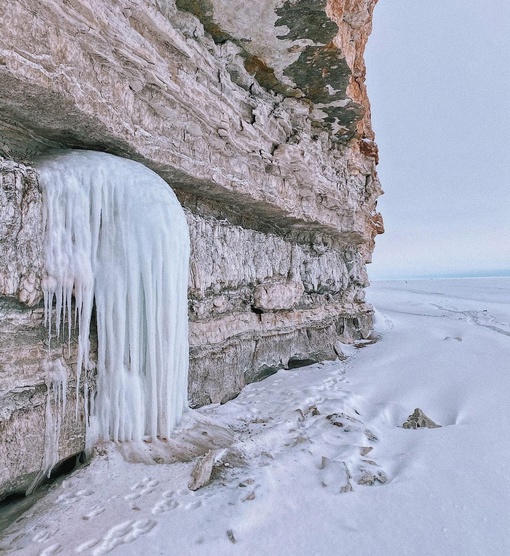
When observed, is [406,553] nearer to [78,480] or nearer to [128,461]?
[128,461]

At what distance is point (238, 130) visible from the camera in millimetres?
5352

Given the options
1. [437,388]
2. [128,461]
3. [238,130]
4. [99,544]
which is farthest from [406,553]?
[238,130]

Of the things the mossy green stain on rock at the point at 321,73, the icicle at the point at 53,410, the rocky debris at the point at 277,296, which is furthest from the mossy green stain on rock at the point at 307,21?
the icicle at the point at 53,410

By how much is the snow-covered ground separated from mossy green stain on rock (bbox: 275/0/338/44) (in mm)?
5621

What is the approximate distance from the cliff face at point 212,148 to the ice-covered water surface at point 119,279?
0.64 feet

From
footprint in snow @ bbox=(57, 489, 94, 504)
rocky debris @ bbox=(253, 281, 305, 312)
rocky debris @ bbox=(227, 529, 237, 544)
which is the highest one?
rocky debris @ bbox=(253, 281, 305, 312)

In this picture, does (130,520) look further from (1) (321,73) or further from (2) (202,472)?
(1) (321,73)

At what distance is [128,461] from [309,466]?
5.78 feet

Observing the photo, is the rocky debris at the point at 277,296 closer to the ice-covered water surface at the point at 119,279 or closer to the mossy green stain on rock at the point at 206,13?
the ice-covered water surface at the point at 119,279

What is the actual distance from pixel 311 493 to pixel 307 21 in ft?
19.8

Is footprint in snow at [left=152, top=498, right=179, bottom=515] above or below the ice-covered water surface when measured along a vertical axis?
below

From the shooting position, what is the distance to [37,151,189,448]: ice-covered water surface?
3316 millimetres

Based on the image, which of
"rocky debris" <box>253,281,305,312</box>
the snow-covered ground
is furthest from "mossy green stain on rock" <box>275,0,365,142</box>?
the snow-covered ground

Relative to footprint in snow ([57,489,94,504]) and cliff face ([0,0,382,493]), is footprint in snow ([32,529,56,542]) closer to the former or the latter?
footprint in snow ([57,489,94,504])
